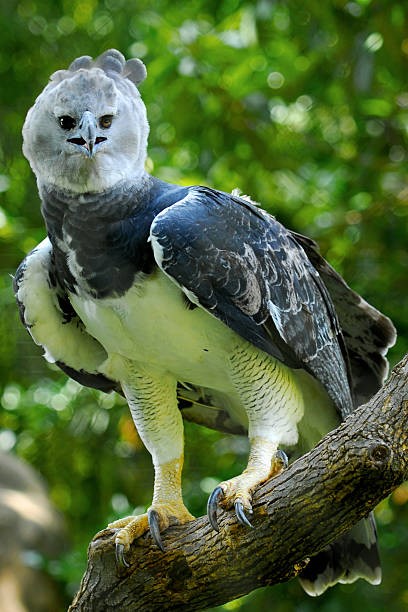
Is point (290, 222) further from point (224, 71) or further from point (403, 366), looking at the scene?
point (403, 366)

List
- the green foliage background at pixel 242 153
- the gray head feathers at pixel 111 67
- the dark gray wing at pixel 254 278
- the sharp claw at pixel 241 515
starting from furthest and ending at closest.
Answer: the green foliage background at pixel 242 153 → the gray head feathers at pixel 111 67 → the dark gray wing at pixel 254 278 → the sharp claw at pixel 241 515

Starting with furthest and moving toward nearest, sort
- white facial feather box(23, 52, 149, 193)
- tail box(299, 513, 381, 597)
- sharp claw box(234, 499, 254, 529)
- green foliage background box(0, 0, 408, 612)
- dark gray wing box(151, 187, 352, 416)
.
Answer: green foliage background box(0, 0, 408, 612)
tail box(299, 513, 381, 597)
white facial feather box(23, 52, 149, 193)
dark gray wing box(151, 187, 352, 416)
sharp claw box(234, 499, 254, 529)

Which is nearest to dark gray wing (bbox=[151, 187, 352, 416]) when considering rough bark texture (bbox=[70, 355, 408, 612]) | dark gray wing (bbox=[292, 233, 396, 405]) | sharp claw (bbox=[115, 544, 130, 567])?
dark gray wing (bbox=[292, 233, 396, 405])

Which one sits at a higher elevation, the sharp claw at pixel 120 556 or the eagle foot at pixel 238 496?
the eagle foot at pixel 238 496

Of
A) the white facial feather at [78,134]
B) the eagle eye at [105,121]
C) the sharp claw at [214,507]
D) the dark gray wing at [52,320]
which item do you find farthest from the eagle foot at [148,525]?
the eagle eye at [105,121]

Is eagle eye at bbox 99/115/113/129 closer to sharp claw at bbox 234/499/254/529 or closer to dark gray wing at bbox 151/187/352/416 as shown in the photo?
dark gray wing at bbox 151/187/352/416

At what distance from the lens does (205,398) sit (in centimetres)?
296

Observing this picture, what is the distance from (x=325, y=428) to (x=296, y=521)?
890 millimetres

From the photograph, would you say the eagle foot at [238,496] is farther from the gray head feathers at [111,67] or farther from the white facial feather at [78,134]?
the gray head feathers at [111,67]

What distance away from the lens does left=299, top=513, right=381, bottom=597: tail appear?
2869mm

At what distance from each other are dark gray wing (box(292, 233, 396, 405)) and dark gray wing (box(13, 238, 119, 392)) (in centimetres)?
71

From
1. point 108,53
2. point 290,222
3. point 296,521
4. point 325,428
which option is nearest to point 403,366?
point 296,521

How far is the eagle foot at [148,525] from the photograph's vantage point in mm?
2441

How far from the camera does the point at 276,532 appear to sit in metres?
2.13
